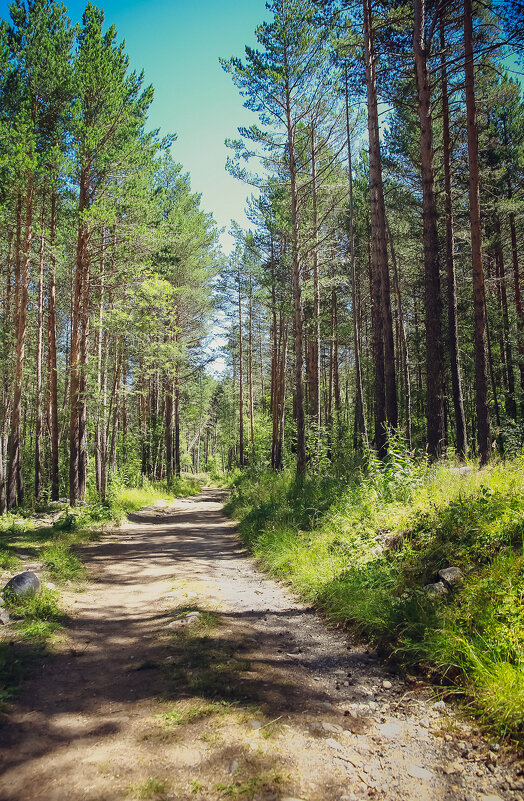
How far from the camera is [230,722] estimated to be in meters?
2.52

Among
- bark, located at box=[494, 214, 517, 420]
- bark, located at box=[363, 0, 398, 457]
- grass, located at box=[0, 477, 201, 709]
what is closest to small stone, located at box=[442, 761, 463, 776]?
grass, located at box=[0, 477, 201, 709]

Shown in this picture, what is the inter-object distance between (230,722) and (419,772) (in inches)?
44.2

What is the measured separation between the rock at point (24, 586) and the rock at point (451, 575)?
463cm

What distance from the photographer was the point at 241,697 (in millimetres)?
2834

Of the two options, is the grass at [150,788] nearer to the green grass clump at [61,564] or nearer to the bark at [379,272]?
the green grass clump at [61,564]

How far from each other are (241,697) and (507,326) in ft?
70.8

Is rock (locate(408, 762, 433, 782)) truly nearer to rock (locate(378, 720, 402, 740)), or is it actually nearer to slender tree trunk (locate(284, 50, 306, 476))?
rock (locate(378, 720, 402, 740))

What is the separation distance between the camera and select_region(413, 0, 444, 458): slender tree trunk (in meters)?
9.39

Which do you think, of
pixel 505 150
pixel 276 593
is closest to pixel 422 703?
pixel 276 593

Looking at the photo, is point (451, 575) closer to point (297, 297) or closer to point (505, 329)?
point (297, 297)

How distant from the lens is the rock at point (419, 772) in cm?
210

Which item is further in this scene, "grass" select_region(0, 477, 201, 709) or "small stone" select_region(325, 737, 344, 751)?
"grass" select_region(0, 477, 201, 709)

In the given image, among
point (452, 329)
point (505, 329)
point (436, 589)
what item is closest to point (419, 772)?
point (436, 589)

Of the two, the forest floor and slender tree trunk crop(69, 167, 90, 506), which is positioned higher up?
slender tree trunk crop(69, 167, 90, 506)
